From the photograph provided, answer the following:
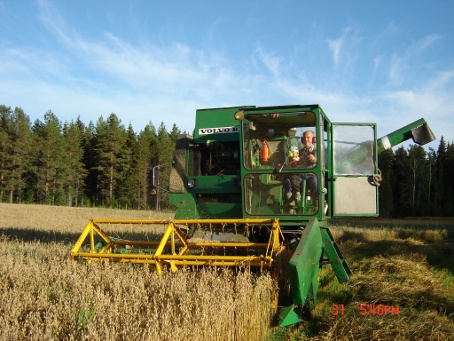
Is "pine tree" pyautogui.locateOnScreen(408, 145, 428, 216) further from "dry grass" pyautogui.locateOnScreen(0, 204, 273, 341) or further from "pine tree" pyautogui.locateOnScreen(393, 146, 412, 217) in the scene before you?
"dry grass" pyautogui.locateOnScreen(0, 204, 273, 341)

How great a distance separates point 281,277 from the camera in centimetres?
498

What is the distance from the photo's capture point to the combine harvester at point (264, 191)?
584 cm

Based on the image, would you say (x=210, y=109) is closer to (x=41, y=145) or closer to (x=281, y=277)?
(x=281, y=277)

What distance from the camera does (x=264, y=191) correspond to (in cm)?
638

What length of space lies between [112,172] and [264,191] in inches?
1734

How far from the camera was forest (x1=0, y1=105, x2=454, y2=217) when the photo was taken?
4666cm

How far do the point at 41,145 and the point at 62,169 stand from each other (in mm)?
3652

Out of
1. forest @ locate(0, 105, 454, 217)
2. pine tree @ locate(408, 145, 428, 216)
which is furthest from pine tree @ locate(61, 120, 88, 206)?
pine tree @ locate(408, 145, 428, 216)

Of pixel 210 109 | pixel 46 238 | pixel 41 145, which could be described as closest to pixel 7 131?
pixel 41 145

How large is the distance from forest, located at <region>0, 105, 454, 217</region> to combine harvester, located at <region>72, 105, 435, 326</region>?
3914 centimetres
